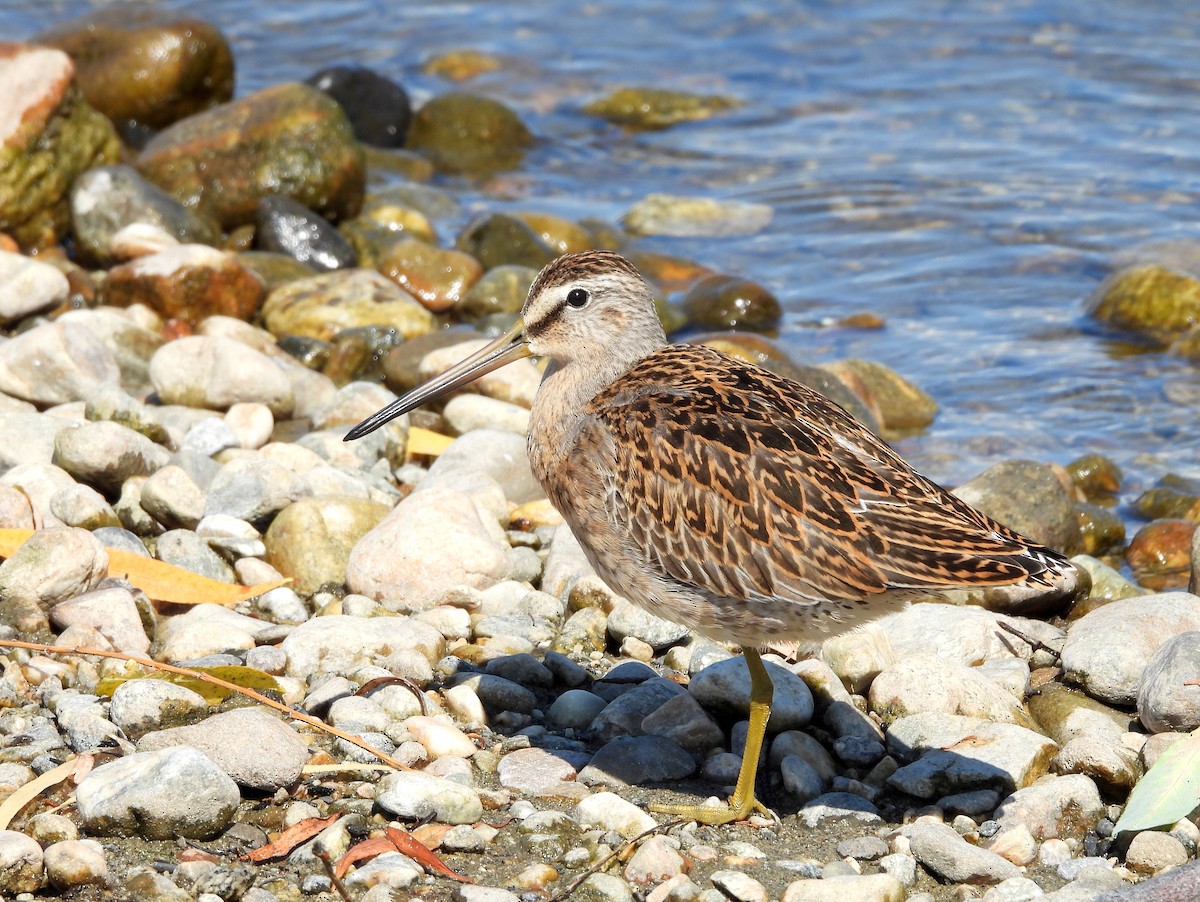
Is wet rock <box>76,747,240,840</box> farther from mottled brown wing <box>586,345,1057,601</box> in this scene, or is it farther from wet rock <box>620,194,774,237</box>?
wet rock <box>620,194,774,237</box>

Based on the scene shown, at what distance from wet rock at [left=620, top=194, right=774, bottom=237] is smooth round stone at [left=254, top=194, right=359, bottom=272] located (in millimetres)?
3305

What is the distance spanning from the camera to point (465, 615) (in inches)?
276

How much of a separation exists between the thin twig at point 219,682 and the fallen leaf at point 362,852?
490mm

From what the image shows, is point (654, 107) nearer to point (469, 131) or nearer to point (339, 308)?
point (469, 131)

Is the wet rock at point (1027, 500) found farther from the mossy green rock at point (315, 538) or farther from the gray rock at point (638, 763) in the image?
the mossy green rock at point (315, 538)

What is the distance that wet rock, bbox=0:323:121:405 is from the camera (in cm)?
886

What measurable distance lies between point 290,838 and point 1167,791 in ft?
10.4

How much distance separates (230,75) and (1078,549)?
36.4 feet

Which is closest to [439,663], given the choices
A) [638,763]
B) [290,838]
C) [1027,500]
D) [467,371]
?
[638,763]

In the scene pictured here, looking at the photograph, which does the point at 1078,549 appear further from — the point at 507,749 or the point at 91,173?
the point at 91,173

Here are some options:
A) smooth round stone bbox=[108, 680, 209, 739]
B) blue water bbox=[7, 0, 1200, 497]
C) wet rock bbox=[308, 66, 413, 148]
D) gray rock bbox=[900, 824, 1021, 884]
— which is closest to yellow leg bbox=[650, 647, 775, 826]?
gray rock bbox=[900, 824, 1021, 884]

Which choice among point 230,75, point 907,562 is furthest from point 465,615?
point 230,75

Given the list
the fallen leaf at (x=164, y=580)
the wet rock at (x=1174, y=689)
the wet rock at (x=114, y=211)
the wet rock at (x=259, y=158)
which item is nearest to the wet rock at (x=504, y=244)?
the wet rock at (x=259, y=158)

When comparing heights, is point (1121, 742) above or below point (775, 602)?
below
